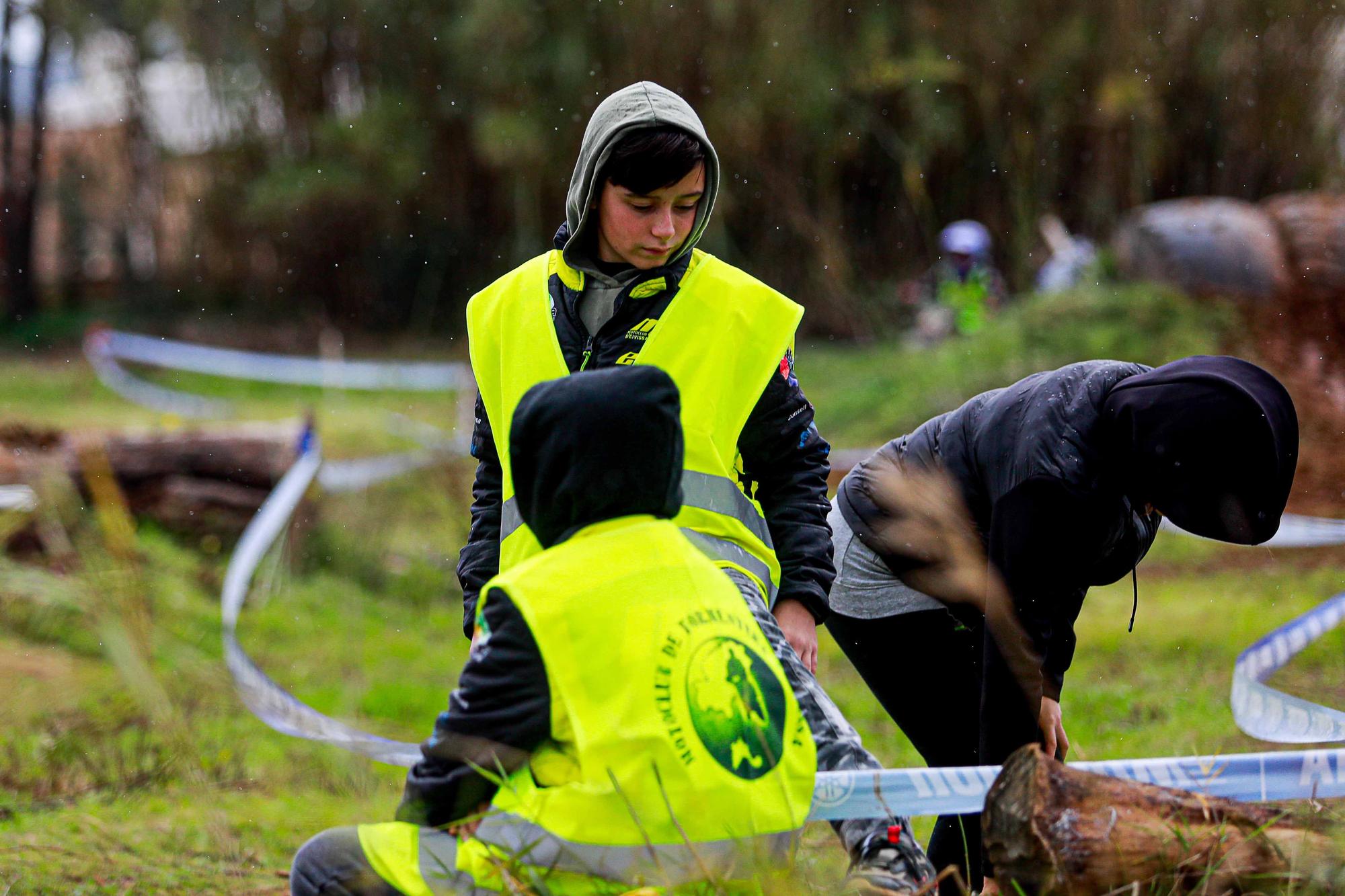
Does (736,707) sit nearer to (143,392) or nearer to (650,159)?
(650,159)

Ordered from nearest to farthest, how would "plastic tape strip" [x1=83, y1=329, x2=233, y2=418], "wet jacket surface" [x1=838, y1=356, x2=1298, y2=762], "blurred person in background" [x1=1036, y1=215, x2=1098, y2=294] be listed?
"wet jacket surface" [x1=838, y1=356, x2=1298, y2=762]
"blurred person in background" [x1=1036, y1=215, x2=1098, y2=294]
"plastic tape strip" [x1=83, y1=329, x2=233, y2=418]

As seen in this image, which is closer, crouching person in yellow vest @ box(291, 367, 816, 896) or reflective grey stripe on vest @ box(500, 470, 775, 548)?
crouching person in yellow vest @ box(291, 367, 816, 896)

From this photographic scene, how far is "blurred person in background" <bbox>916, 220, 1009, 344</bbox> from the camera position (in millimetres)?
12727

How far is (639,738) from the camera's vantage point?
6.40ft

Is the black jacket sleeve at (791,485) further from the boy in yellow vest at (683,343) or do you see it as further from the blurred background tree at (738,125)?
the blurred background tree at (738,125)

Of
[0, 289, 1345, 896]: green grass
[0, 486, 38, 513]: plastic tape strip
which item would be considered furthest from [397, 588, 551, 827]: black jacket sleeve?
[0, 486, 38, 513]: plastic tape strip

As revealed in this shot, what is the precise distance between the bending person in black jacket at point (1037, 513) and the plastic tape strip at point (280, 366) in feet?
27.2

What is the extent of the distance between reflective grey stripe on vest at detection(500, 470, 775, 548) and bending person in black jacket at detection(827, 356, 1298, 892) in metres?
0.44

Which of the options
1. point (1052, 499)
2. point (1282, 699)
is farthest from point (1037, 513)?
point (1282, 699)

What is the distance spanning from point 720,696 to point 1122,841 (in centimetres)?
A: 71

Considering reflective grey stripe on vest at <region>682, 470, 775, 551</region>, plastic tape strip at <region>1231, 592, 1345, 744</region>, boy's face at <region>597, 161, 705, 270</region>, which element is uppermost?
boy's face at <region>597, 161, 705, 270</region>

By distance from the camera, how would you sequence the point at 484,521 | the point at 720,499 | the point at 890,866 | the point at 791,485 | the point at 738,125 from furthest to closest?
1. the point at 738,125
2. the point at 484,521
3. the point at 791,485
4. the point at 720,499
5. the point at 890,866

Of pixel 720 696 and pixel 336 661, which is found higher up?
pixel 720 696

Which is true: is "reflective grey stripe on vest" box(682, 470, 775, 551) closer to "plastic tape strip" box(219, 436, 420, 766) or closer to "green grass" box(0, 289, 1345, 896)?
"green grass" box(0, 289, 1345, 896)
